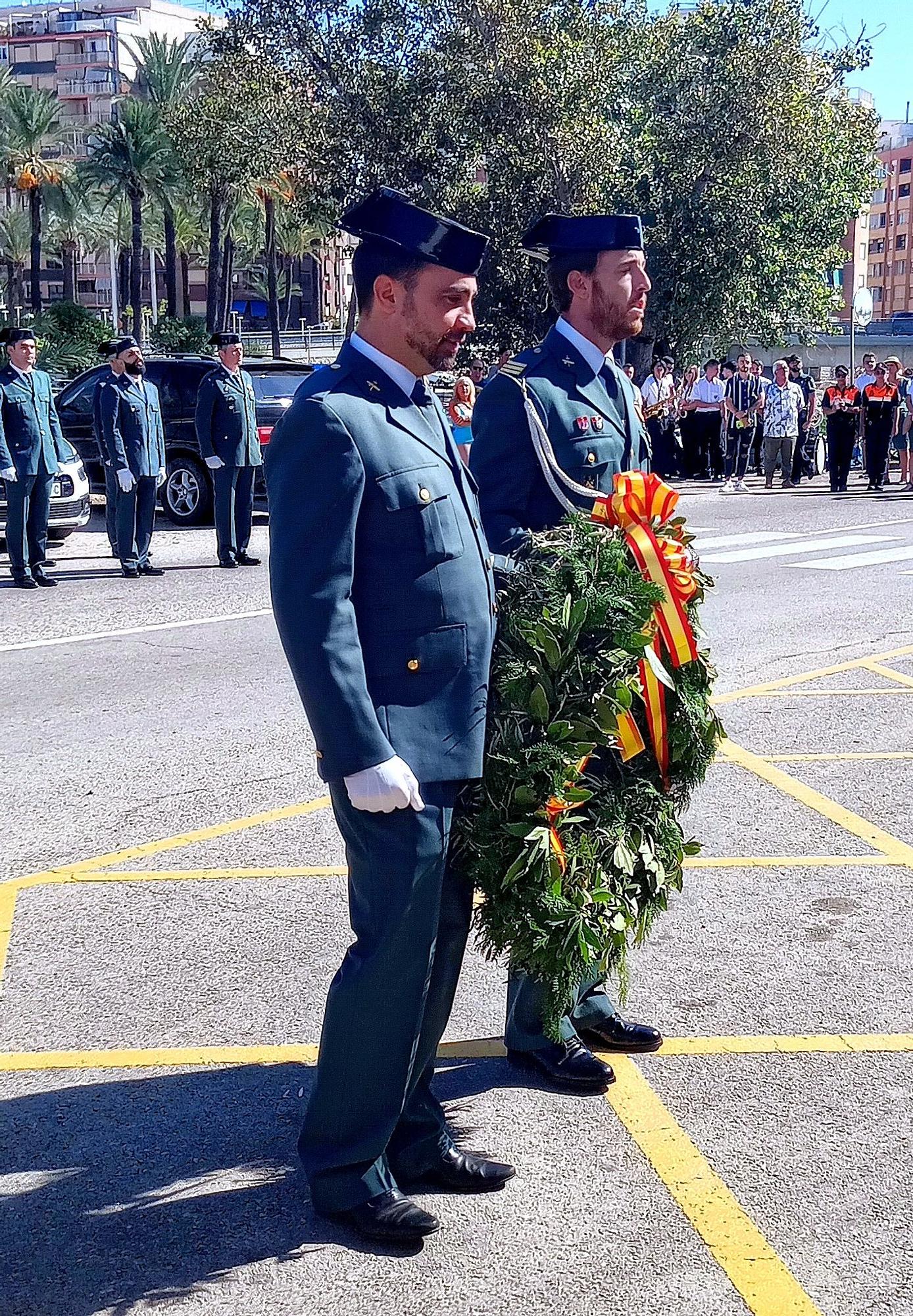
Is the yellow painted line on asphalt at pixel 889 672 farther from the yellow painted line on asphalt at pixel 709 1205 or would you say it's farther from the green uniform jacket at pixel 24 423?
the green uniform jacket at pixel 24 423

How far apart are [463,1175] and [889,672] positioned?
640 cm

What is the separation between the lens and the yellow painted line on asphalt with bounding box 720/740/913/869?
5789 mm

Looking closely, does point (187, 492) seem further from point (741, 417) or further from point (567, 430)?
point (567, 430)

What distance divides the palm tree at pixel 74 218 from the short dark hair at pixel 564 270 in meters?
57.5

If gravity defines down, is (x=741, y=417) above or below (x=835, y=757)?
above

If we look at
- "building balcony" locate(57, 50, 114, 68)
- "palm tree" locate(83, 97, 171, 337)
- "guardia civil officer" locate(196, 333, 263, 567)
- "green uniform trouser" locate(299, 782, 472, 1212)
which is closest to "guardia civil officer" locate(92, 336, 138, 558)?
"guardia civil officer" locate(196, 333, 263, 567)

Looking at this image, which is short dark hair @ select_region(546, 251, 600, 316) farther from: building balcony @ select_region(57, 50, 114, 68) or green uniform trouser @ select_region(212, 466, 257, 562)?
building balcony @ select_region(57, 50, 114, 68)

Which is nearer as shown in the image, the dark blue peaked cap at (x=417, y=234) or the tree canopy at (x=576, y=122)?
the dark blue peaked cap at (x=417, y=234)

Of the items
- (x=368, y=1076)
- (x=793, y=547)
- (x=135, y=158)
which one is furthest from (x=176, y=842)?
(x=135, y=158)

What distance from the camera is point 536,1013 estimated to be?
3.89 meters

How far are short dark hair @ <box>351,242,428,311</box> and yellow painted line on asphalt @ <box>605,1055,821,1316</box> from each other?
201 centimetres

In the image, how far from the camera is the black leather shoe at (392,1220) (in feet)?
10.2

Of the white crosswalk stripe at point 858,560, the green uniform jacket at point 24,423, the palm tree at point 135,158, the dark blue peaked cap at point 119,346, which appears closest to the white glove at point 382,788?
the green uniform jacket at point 24,423

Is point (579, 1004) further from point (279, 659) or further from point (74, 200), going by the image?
point (74, 200)
